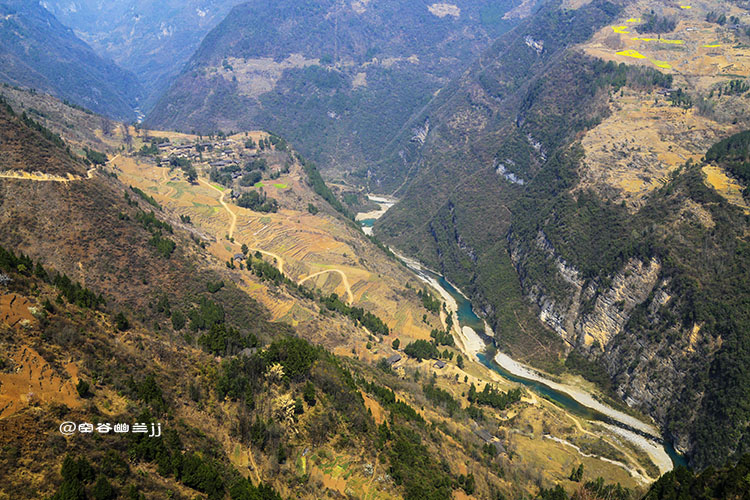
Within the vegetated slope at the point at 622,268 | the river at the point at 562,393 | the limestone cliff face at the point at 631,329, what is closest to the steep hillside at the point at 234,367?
the river at the point at 562,393

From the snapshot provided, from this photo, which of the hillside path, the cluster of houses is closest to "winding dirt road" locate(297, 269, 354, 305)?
the hillside path

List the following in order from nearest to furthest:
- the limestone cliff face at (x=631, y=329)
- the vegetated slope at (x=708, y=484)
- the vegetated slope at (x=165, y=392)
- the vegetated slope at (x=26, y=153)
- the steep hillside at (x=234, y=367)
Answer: the vegetated slope at (x=165, y=392), the steep hillside at (x=234, y=367), the vegetated slope at (x=708, y=484), the vegetated slope at (x=26, y=153), the limestone cliff face at (x=631, y=329)

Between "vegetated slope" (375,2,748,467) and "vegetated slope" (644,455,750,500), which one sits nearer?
A: "vegetated slope" (644,455,750,500)

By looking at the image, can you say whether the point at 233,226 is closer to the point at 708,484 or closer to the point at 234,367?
the point at 234,367

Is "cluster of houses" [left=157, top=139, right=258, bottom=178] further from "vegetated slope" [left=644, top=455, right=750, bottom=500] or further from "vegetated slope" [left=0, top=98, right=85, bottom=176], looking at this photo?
"vegetated slope" [left=644, top=455, right=750, bottom=500]

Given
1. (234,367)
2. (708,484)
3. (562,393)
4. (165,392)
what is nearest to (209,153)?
(562,393)

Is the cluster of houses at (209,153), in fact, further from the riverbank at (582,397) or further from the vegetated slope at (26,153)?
the riverbank at (582,397)
